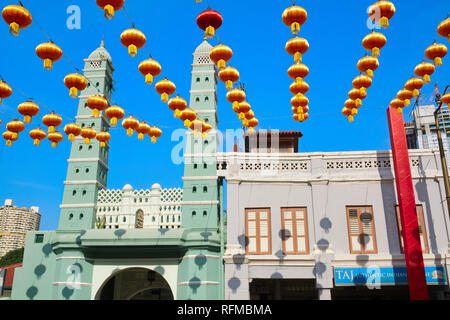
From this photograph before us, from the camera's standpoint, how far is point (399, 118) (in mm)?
15734

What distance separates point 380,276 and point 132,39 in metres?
11.2

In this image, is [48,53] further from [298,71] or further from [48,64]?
[298,71]

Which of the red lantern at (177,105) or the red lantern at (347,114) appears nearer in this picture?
the red lantern at (177,105)

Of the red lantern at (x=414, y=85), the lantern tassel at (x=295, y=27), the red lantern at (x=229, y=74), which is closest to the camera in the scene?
the lantern tassel at (x=295, y=27)

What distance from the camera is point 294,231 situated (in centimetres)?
1562

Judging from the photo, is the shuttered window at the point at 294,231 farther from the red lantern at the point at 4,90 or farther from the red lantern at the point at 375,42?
the red lantern at the point at 4,90

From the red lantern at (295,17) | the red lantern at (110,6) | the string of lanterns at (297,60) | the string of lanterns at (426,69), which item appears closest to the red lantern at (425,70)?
the string of lanterns at (426,69)

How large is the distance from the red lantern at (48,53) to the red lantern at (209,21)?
3.41 metres

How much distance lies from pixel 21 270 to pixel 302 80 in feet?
43.4

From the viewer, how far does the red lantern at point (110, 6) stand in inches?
340

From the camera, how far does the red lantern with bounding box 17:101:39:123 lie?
12148 millimetres
